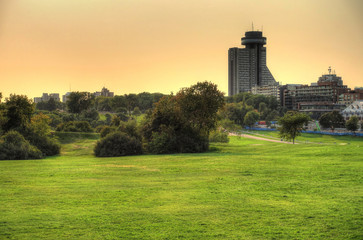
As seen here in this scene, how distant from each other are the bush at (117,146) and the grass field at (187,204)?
19.6m

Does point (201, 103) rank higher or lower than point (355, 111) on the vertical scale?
lower

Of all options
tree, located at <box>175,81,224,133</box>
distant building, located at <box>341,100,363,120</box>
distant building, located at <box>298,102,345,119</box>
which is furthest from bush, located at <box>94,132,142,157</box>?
distant building, located at <box>298,102,345,119</box>

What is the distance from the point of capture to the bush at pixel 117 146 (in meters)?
43.2

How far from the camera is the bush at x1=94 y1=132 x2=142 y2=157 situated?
142 feet

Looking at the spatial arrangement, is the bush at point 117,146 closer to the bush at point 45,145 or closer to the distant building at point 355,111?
the bush at point 45,145

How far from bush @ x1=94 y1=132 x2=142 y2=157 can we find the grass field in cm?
1956

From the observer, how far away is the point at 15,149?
38.7 meters

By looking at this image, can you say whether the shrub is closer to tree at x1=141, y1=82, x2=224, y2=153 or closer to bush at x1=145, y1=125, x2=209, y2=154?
tree at x1=141, y1=82, x2=224, y2=153

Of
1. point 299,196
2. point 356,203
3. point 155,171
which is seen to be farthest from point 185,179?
point 356,203

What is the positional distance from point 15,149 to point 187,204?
30.4 m

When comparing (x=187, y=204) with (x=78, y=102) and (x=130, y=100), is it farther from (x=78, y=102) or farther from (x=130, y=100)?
(x=130, y=100)

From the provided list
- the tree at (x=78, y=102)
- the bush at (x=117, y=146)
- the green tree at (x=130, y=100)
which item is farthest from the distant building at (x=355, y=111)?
the bush at (x=117, y=146)

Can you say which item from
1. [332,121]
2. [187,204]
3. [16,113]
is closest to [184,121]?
[16,113]

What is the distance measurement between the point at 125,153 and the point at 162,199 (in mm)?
29509
